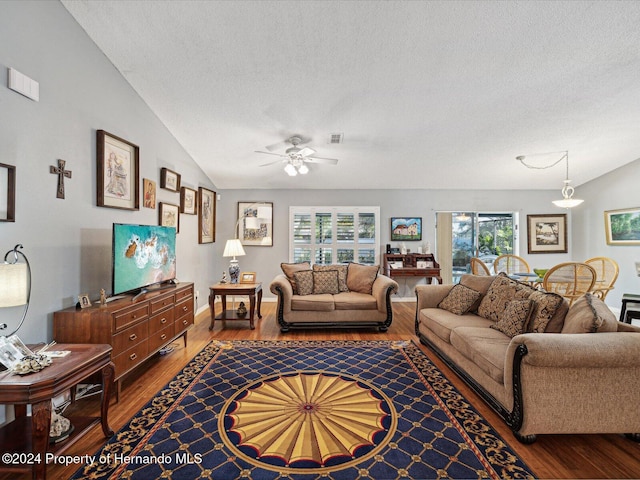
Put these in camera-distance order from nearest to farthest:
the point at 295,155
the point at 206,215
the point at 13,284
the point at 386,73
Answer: the point at 13,284, the point at 386,73, the point at 295,155, the point at 206,215

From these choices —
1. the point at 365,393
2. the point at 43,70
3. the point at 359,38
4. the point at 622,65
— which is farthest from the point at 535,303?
the point at 43,70

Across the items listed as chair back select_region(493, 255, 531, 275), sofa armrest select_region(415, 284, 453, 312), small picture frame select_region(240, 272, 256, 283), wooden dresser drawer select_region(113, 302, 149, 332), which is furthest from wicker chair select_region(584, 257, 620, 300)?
wooden dresser drawer select_region(113, 302, 149, 332)

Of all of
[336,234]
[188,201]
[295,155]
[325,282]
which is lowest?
[325,282]

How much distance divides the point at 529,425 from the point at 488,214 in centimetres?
550

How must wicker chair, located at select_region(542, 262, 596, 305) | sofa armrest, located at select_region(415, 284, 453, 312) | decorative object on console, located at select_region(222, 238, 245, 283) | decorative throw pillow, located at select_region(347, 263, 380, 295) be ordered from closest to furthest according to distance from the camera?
sofa armrest, located at select_region(415, 284, 453, 312), wicker chair, located at select_region(542, 262, 596, 305), decorative throw pillow, located at select_region(347, 263, 380, 295), decorative object on console, located at select_region(222, 238, 245, 283)

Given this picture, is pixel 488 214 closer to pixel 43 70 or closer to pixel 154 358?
pixel 154 358

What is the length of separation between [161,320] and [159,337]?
169 millimetres

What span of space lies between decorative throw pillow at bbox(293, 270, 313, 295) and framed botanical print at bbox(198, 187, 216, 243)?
2005 mm

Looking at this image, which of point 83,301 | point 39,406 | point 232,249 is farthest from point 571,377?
point 232,249

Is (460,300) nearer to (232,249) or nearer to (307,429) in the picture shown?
(307,429)

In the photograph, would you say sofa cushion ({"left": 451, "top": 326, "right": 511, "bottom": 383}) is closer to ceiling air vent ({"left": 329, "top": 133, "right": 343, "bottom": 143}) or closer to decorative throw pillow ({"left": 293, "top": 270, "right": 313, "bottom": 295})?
decorative throw pillow ({"left": 293, "top": 270, "right": 313, "bottom": 295})

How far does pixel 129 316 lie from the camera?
264cm

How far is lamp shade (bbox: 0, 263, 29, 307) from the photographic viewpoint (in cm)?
164

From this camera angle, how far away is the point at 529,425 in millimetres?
1966
